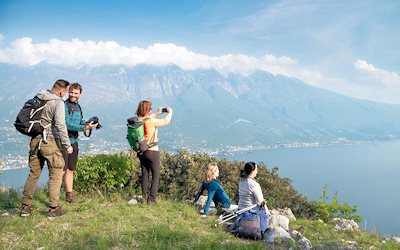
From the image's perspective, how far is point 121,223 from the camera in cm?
445

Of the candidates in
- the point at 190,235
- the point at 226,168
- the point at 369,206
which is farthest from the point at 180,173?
the point at 369,206

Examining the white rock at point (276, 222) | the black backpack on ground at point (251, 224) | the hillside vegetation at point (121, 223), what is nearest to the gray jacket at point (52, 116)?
the hillside vegetation at point (121, 223)

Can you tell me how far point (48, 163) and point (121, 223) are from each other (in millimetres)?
1799

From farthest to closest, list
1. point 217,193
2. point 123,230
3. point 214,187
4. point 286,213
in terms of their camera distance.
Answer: point 286,213 < point 217,193 < point 214,187 < point 123,230

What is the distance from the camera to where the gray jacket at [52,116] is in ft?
14.2

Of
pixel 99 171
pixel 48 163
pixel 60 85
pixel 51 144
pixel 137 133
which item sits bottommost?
pixel 99 171

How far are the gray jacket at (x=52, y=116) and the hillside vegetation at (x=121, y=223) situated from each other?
159 cm

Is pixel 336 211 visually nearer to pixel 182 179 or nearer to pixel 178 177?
pixel 182 179

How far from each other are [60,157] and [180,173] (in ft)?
15.0

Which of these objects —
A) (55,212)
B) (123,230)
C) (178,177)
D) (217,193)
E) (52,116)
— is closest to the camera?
(123,230)

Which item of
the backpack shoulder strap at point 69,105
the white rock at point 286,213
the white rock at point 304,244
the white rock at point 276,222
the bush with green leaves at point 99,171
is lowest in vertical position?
the white rock at point 286,213

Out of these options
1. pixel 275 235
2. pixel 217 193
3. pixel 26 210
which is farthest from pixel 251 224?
pixel 26 210

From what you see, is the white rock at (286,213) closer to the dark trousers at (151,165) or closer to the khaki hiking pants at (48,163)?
the dark trousers at (151,165)

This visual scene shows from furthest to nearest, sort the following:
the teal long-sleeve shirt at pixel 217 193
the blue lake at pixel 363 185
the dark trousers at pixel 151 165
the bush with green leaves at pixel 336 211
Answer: the blue lake at pixel 363 185 < the bush with green leaves at pixel 336 211 < the teal long-sleeve shirt at pixel 217 193 < the dark trousers at pixel 151 165
